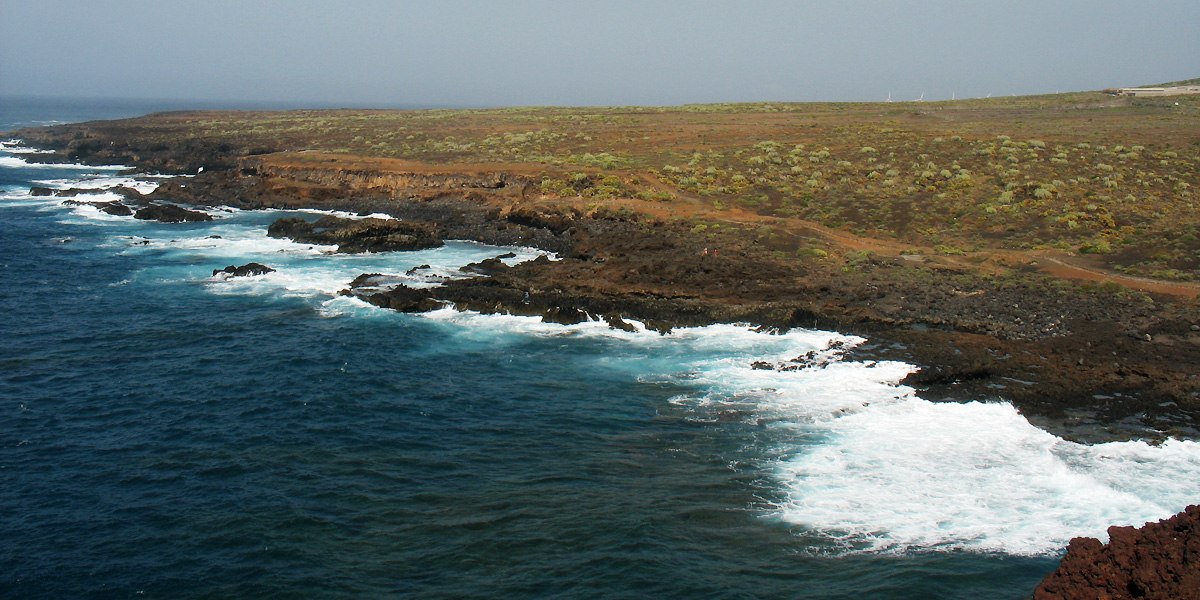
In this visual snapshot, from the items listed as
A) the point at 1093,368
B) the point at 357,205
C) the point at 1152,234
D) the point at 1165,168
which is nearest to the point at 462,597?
the point at 1093,368

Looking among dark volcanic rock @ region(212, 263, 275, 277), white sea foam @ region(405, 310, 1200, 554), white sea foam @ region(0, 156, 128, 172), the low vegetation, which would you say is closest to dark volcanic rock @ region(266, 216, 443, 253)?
dark volcanic rock @ region(212, 263, 275, 277)

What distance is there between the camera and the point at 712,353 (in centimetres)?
2819

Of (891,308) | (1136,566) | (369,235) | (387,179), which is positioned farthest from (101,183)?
(1136,566)

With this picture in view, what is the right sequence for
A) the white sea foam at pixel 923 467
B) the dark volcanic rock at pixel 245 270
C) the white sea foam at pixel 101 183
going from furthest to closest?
the white sea foam at pixel 101 183 < the dark volcanic rock at pixel 245 270 < the white sea foam at pixel 923 467

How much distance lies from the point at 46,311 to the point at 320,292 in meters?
11.1

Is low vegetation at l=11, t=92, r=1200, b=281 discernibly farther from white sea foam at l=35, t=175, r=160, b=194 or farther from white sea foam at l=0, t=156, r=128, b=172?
white sea foam at l=35, t=175, r=160, b=194

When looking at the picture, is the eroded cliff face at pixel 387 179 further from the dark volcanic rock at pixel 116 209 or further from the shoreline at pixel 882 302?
the dark volcanic rock at pixel 116 209

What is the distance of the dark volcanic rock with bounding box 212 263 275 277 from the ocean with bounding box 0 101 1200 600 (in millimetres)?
8179

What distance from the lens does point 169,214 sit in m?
56.6

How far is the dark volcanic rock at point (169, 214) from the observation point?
56500 millimetres

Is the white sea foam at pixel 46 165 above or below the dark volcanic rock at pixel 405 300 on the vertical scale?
above

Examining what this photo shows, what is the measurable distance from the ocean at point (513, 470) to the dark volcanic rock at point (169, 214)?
84.2 ft

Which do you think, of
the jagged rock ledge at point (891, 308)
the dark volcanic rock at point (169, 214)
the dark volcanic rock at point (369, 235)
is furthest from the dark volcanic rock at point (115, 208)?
the jagged rock ledge at point (891, 308)

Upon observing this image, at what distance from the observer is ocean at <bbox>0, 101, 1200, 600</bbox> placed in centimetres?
1551
